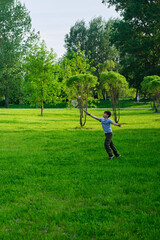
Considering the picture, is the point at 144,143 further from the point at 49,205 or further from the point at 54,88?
the point at 54,88

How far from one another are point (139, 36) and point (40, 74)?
1784 cm

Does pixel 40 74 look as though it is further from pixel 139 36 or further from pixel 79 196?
pixel 79 196

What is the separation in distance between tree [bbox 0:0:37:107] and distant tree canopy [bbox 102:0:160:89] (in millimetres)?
18863

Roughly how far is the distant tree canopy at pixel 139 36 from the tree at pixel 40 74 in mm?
13241

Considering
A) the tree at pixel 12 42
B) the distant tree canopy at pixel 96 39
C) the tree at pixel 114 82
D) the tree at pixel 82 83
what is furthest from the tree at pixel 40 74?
the distant tree canopy at pixel 96 39

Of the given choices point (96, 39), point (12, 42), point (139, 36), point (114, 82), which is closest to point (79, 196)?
point (114, 82)

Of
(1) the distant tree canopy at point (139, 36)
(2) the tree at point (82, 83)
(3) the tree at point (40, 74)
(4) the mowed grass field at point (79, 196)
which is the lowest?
(4) the mowed grass field at point (79, 196)

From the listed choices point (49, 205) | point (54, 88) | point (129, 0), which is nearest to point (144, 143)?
point (49, 205)

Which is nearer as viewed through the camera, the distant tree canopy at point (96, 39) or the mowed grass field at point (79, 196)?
the mowed grass field at point (79, 196)

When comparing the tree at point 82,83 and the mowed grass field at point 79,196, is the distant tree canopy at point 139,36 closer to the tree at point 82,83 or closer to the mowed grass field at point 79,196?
the tree at point 82,83

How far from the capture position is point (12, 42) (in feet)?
150

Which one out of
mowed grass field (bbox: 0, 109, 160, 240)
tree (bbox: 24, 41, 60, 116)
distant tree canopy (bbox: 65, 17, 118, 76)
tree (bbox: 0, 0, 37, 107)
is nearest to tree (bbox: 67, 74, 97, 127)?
mowed grass field (bbox: 0, 109, 160, 240)

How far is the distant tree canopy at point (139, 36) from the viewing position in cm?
3322

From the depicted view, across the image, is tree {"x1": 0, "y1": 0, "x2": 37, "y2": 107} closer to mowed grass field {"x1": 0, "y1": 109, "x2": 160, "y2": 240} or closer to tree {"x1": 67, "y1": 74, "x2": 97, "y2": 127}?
tree {"x1": 67, "y1": 74, "x2": 97, "y2": 127}
